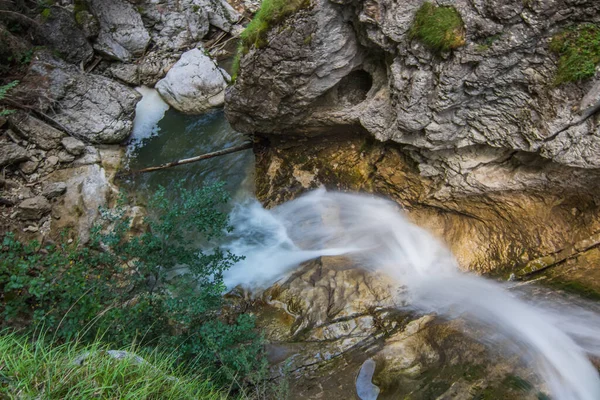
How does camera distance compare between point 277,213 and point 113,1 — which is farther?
point 113,1

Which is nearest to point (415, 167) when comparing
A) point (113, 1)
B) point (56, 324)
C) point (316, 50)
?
point (316, 50)

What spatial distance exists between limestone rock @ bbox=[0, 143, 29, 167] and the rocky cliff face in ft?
16.8

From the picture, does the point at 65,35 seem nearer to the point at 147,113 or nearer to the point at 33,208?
the point at 147,113

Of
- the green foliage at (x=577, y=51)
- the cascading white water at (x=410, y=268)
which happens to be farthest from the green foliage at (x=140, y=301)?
the green foliage at (x=577, y=51)

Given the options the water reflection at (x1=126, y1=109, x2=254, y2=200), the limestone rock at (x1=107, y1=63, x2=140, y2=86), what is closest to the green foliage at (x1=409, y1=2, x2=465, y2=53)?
the water reflection at (x1=126, y1=109, x2=254, y2=200)

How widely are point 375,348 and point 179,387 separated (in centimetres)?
299

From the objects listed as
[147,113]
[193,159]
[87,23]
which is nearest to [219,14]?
[87,23]

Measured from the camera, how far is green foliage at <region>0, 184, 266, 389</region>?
3.92m

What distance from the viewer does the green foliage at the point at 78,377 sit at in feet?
9.35

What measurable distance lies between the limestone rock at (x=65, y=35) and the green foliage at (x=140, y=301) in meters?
8.45

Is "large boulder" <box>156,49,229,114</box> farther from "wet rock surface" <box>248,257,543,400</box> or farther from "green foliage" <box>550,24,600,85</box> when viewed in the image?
"green foliage" <box>550,24,600,85</box>

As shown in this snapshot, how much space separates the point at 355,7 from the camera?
541cm

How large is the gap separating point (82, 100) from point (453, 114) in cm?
928

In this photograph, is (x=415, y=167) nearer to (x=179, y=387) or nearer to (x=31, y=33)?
(x=179, y=387)
